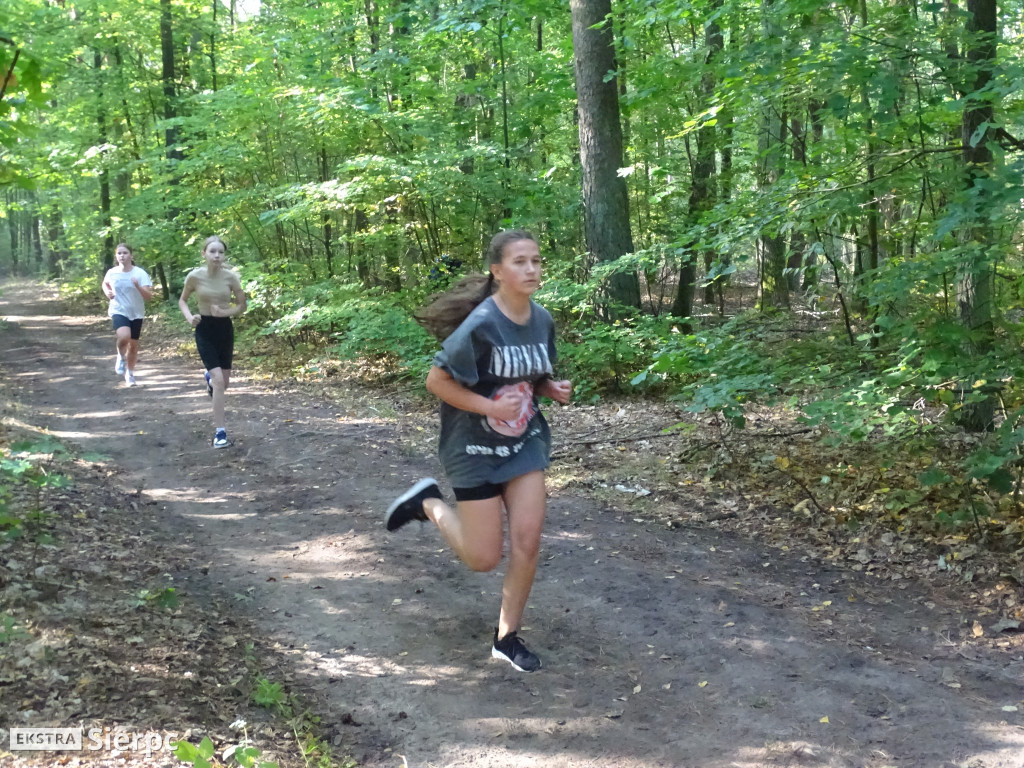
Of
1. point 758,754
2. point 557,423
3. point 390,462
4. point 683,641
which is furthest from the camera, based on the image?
point 557,423

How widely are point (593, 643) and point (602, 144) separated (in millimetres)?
7464

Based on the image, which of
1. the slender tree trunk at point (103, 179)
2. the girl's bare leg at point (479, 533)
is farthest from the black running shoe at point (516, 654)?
the slender tree trunk at point (103, 179)

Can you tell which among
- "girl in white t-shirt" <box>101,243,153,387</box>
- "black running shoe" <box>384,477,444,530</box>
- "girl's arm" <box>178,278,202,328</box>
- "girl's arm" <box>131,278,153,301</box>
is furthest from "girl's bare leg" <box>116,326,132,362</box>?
"black running shoe" <box>384,477,444,530</box>

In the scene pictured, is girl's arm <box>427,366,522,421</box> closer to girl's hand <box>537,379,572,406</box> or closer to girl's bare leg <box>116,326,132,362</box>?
girl's hand <box>537,379,572,406</box>

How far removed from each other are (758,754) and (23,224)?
58551 mm

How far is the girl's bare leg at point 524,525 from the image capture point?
12.5 ft

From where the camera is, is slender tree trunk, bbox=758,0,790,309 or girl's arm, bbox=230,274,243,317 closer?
girl's arm, bbox=230,274,243,317

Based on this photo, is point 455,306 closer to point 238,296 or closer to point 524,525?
point 524,525

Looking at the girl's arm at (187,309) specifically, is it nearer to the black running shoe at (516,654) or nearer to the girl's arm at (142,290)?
the girl's arm at (142,290)

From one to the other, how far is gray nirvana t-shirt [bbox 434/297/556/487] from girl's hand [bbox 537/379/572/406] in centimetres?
Result: 12

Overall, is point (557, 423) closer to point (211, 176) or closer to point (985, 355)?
point (985, 355)

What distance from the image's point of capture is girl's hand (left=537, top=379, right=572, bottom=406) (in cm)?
396

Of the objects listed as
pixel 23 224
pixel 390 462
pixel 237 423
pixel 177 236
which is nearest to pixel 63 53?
pixel 177 236

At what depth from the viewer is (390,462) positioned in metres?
7.84
